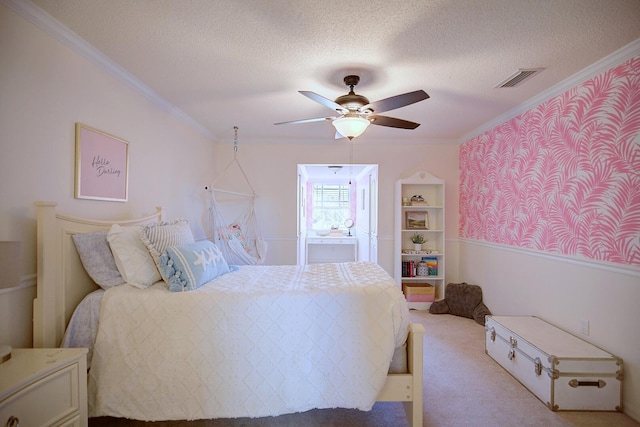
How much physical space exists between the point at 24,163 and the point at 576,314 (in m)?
3.75

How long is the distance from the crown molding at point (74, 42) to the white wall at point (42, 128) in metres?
0.03

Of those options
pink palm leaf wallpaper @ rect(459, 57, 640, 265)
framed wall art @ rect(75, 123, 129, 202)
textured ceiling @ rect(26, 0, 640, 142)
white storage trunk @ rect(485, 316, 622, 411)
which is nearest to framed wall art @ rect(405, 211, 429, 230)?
pink palm leaf wallpaper @ rect(459, 57, 640, 265)

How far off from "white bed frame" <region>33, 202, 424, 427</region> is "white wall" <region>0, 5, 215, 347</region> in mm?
92

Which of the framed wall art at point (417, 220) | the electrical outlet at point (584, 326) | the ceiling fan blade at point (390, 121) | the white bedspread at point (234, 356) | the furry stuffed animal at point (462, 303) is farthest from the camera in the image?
the framed wall art at point (417, 220)

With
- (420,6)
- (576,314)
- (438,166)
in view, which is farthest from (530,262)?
(420,6)

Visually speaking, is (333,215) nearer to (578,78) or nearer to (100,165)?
(578,78)

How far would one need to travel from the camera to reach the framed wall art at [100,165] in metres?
1.90

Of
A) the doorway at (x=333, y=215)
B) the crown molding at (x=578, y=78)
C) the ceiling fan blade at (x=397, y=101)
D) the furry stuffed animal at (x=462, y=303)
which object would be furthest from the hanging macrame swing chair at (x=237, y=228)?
the crown molding at (x=578, y=78)

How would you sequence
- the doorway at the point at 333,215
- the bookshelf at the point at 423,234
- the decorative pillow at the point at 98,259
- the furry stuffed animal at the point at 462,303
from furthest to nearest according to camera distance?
the doorway at the point at 333,215, the bookshelf at the point at 423,234, the furry stuffed animal at the point at 462,303, the decorative pillow at the point at 98,259

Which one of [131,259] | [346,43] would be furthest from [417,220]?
[131,259]

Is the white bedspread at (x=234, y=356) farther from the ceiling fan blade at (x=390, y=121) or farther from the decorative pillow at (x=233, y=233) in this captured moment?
the decorative pillow at (x=233, y=233)

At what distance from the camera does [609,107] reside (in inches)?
80.8

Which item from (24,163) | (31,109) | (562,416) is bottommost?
(562,416)

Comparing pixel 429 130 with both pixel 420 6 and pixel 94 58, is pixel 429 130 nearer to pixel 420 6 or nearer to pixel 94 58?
pixel 420 6
